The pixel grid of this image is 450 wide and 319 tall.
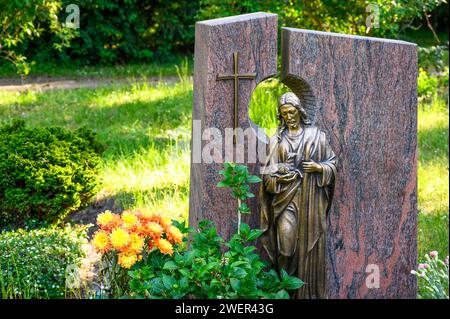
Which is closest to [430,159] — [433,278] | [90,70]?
[433,278]

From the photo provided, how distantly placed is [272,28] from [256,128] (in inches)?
26.8

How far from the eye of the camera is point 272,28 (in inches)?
197

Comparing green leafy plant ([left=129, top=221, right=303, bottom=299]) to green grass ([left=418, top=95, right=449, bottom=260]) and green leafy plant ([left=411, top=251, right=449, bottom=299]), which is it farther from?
green grass ([left=418, top=95, right=449, bottom=260])

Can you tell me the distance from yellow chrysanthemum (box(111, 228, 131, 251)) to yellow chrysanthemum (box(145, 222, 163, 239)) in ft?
0.56

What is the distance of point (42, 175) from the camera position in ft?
21.5

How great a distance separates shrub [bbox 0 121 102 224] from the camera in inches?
259

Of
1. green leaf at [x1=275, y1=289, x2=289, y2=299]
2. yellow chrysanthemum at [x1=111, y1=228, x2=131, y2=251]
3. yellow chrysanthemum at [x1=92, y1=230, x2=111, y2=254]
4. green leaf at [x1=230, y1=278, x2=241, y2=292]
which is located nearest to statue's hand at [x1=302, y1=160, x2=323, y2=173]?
green leaf at [x1=275, y1=289, x2=289, y2=299]

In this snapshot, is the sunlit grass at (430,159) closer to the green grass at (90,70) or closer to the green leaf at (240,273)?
the green leaf at (240,273)

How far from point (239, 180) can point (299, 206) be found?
478 mm

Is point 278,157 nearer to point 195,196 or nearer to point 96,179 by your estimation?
point 195,196

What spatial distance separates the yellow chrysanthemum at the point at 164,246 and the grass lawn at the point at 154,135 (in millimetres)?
2108

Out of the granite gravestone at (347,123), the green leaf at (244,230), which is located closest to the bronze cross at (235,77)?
the granite gravestone at (347,123)

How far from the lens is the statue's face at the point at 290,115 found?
4.84 meters
